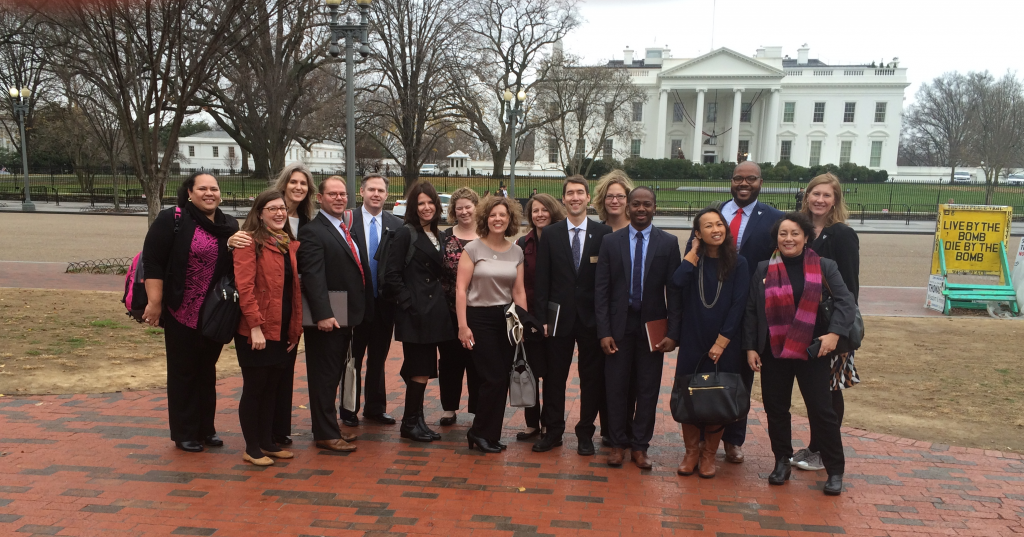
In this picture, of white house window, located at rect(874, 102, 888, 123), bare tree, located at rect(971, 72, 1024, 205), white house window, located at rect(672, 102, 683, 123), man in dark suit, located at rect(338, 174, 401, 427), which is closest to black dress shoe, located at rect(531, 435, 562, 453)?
man in dark suit, located at rect(338, 174, 401, 427)

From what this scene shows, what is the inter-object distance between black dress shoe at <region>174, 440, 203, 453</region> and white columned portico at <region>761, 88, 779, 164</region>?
208 ft

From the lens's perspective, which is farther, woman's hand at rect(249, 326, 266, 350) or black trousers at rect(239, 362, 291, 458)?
black trousers at rect(239, 362, 291, 458)

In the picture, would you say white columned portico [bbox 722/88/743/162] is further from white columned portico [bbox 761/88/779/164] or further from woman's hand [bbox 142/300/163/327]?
woman's hand [bbox 142/300/163/327]

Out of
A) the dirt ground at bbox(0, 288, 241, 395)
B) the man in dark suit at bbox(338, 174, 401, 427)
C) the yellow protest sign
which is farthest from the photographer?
the yellow protest sign

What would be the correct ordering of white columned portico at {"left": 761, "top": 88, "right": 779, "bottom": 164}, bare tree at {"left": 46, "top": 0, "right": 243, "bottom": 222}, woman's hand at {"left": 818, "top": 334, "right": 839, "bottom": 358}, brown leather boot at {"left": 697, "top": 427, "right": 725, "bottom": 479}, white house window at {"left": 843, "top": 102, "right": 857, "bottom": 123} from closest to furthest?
woman's hand at {"left": 818, "top": 334, "right": 839, "bottom": 358} → brown leather boot at {"left": 697, "top": 427, "right": 725, "bottom": 479} → bare tree at {"left": 46, "top": 0, "right": 243, "bottom": 222} → white columned portico at {"left": 761, "top": 88, "right": 779, "bottom": 164} → white house window at {"left": 843, "top": 102, "right": 857, "bottom": 123}

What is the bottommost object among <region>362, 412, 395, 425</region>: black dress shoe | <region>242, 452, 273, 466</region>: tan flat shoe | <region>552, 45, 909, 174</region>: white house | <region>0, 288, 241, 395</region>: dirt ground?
<region>362, 412, 395, 425</region>: black dress shoe

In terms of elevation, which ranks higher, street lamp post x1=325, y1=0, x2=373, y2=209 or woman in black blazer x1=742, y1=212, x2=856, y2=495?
street lamp post x1=325, y1=0, x2=373, y2=209

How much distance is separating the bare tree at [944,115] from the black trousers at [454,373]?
6533 centimetres

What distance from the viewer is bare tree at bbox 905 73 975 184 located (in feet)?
209

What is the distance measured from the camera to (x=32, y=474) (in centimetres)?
409

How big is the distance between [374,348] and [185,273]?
1.43 meters

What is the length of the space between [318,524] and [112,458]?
1731 mm

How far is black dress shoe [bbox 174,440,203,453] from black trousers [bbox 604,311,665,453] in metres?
2.72

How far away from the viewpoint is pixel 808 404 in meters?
4.25
